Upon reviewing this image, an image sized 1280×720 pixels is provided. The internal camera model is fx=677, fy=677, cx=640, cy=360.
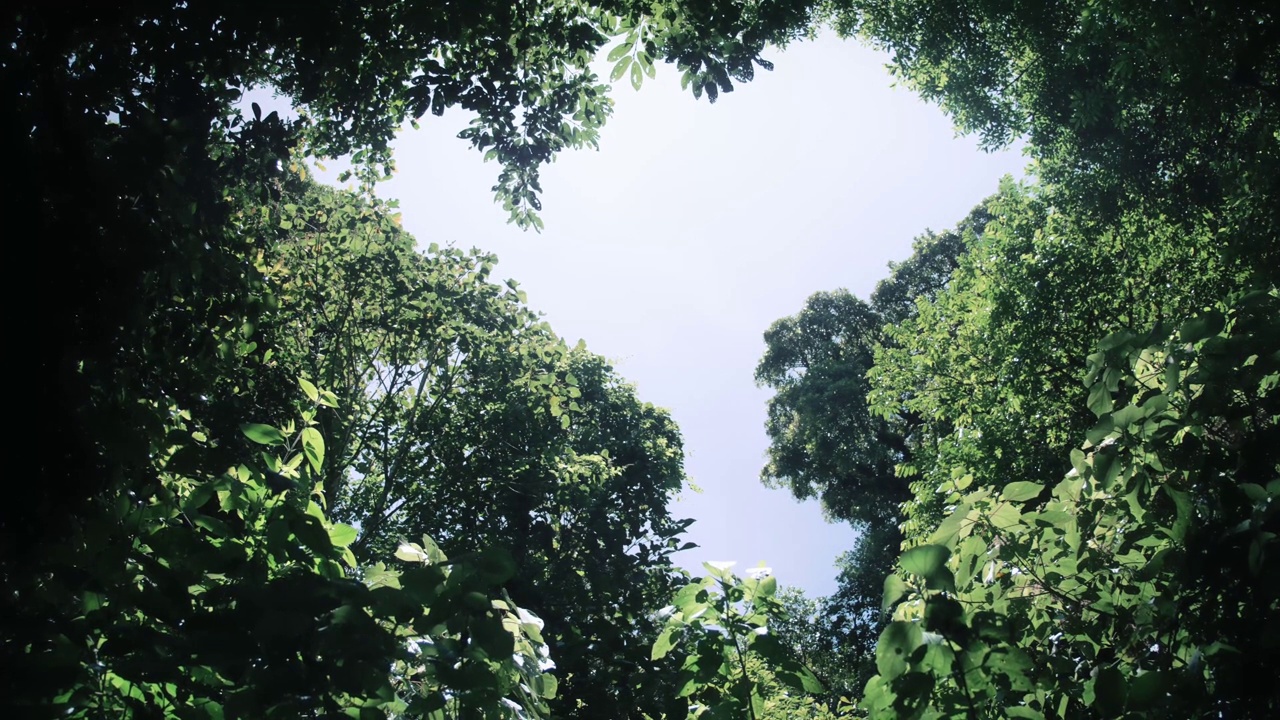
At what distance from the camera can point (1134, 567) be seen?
6.05ft

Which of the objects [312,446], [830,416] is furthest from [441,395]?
[830,416]

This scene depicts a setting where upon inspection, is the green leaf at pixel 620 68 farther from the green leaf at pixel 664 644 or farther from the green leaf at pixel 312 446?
the green leaf at pixel 664 644

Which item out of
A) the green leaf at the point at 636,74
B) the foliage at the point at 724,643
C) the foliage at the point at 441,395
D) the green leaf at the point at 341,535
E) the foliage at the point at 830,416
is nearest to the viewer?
the green leaf at the point at 341,535

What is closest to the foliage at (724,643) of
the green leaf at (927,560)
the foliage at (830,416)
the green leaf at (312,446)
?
the green leaf at (927,560)

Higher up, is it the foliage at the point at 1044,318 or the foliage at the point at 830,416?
the foliage at the point at 830,416

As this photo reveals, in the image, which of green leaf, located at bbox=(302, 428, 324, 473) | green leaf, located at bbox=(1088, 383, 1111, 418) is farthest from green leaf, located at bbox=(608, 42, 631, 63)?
green leaf, located at bbox=(1088, 383, 1111, 418)

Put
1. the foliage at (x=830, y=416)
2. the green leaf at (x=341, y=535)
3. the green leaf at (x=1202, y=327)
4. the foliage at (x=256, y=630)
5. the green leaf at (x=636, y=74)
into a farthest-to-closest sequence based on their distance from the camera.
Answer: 1. the foliage at (x=830, y=416)
2. the green leaf at (x=636, y=74)
3. the green leaf at (x=341, y=535)
4. the green leaf at (x=1202, y=327)
5. the foliage at (x=256, y=630)

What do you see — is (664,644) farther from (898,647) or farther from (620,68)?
(620,68)

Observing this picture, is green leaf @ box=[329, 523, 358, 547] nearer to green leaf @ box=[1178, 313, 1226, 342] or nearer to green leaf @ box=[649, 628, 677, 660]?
green leaf @ box=[649, 628, 677, 660]

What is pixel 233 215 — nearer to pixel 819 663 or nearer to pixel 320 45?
pixel 320 45

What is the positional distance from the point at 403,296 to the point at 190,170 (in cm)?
632

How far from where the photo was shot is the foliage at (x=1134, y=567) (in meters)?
1.42

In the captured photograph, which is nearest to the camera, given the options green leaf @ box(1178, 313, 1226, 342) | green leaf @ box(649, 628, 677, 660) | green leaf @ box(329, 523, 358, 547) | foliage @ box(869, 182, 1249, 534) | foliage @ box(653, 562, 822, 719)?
green leaf @ box(1178, 313, 1226, 342)

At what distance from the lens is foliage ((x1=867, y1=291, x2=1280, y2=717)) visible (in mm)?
1419
